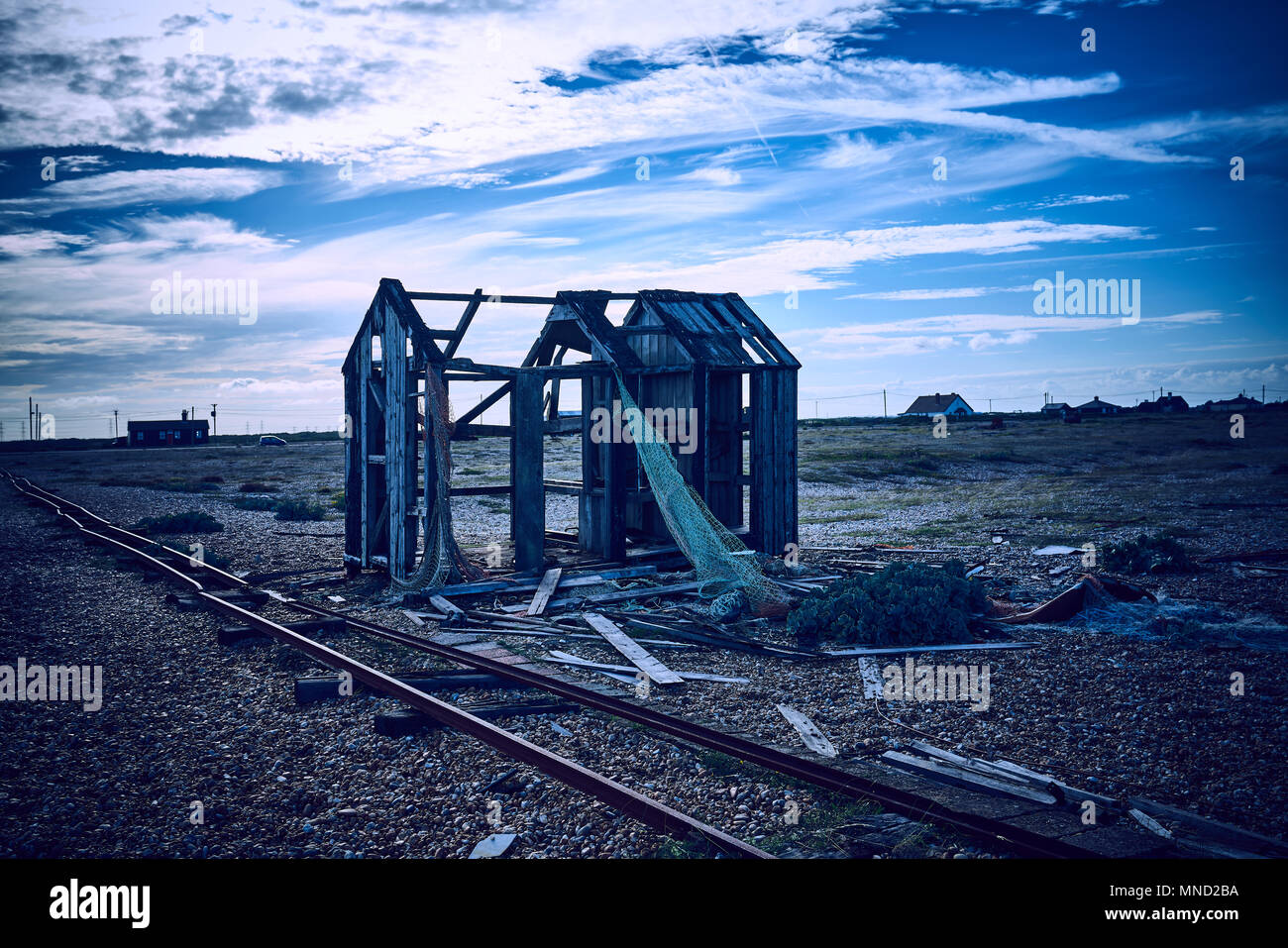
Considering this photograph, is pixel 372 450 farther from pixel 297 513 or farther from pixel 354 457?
pixel 297 513

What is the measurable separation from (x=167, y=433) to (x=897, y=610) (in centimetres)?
10510

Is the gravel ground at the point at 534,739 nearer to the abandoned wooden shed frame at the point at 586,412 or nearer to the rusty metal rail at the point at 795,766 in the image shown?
the rusty metal rail at the point at 795,766

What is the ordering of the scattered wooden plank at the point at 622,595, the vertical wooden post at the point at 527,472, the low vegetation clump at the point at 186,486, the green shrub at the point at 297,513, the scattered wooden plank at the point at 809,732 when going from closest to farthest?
the scattered wooden plank at the point at 809,732 → the scattered wooden plank at the point at 622,595 → the vertical wooden post at the point at 527,472 → the green shrub at the point at 297,513 → the low vegetation clump at the point at 186,486

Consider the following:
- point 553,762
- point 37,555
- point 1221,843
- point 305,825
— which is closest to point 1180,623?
point 1221,843

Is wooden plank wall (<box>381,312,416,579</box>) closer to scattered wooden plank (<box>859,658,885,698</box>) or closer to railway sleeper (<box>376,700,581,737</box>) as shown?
railway sleeper (<box>376,700,581,737</box>)

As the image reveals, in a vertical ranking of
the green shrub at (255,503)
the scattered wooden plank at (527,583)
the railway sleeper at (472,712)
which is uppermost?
the green shrub at (255,503)

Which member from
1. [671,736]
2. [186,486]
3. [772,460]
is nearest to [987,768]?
[671,736]

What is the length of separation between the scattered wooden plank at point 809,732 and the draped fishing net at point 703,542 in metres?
4.09

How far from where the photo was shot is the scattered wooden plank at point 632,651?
876 cm

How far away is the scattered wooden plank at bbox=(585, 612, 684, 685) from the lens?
28.7 ft

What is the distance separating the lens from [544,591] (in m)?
12.8

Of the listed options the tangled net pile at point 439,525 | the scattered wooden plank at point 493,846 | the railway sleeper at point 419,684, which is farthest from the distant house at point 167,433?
the scattered wooden plank at point 493,846

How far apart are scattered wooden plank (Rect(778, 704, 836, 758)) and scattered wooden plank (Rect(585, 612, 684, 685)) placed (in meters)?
1.41

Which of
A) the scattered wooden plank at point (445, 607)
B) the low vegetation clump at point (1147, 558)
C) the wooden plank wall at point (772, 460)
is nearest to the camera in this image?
the scattered wooden plank at point (445, 607)
